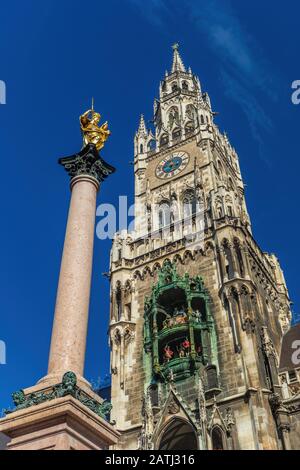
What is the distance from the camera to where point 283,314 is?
38.3 metres

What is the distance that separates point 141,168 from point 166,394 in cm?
2122

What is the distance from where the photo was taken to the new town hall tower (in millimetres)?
26703

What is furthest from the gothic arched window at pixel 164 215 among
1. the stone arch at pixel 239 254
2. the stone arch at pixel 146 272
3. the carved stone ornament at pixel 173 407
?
the carved stone ornament at pixel 173 407

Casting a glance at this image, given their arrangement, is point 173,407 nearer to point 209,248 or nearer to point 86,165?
point 209,248

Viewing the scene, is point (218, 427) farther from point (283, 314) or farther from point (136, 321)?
point (283, 314)

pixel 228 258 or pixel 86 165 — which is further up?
pixel 228 258

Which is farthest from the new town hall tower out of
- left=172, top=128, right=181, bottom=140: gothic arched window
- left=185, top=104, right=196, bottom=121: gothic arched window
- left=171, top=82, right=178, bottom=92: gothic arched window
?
left=171, top=82, right=178, bottom=92: gothic arched window

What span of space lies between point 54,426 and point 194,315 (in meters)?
20.1

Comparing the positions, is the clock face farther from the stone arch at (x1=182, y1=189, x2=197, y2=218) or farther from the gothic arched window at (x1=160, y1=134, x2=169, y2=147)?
the gothic arched window at (x1=160, y1=134, x2=169, y2=147)

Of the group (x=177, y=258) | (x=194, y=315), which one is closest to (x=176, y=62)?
(x=177, y=258)

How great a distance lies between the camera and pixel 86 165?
1791 centimetres

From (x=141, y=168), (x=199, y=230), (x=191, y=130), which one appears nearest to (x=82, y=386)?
(x=199, y=230)

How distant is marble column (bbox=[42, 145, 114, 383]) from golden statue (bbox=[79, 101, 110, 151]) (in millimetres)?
513

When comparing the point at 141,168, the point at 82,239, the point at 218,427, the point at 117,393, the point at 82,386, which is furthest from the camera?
the point at 141,168
